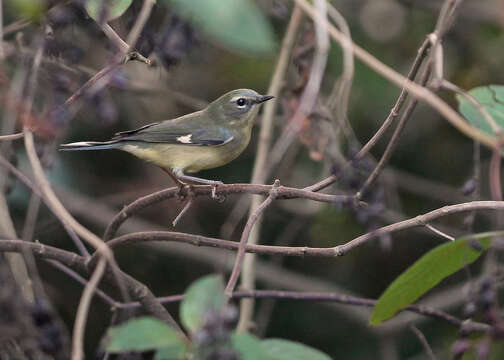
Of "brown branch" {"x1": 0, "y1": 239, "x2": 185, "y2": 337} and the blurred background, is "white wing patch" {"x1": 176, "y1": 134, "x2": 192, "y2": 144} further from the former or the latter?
"brown branch" {"x1": 0, "y1": 239, "x2": 185, "y2": 337}

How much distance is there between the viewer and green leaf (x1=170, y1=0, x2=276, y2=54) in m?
1.49

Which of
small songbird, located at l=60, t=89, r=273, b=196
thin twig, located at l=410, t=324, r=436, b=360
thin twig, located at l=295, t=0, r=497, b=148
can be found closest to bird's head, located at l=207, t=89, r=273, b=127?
small songbird, located at l=60, t=89, r=273, b=196

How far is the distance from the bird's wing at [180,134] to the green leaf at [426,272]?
2.34 meters

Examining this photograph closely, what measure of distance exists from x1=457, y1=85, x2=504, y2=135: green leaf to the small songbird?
1.51m

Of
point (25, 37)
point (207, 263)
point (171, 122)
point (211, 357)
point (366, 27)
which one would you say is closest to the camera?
point (211, 357)

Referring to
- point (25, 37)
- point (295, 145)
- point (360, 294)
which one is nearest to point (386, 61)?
point (295, 145)

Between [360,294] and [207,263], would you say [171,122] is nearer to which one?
[207,263]

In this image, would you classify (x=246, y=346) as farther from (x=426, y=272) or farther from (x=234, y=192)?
(x=234, y=192)

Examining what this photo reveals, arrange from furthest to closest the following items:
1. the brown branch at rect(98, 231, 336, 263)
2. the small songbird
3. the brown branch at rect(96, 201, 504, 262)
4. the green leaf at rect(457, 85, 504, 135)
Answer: the small songbird
the green leaf at rect(457, 85, 504, 135)
the brown branch at rect(98, 231, 336, 263)
the brown branch at rect(96, 201, 504, 262)

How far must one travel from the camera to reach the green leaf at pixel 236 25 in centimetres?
149

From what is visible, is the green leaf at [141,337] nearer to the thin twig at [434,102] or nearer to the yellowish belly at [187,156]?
the thin twig at [434,102]

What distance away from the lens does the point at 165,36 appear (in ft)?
8.54

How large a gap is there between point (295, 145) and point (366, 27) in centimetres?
164

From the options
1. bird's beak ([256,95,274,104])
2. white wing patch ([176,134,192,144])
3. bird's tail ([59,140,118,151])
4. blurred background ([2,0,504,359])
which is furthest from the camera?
blurred background ([2,0,504,359])
